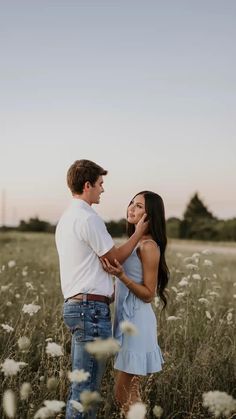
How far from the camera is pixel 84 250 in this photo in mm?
3658

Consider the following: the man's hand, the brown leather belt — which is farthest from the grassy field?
the man's hand

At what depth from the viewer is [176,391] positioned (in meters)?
4.84

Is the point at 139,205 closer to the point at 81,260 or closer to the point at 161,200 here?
the point at 161,200

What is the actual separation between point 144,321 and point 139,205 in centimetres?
80

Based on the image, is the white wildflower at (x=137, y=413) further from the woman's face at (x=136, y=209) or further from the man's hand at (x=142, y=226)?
the woman's face at (x=136, y=209)

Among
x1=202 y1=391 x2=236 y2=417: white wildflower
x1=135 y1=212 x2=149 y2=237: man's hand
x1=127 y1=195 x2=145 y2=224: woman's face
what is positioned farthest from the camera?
x1=127 y1=195 x2=145 y2=224: woman's face

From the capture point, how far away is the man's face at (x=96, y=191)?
3.74 metres

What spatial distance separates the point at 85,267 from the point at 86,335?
417 mm

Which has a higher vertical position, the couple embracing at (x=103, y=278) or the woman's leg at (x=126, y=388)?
the couple embracing at (x=103, y=278)

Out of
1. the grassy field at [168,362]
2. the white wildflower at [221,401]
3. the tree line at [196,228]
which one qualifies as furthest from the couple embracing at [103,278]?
the tree line at [196,228]

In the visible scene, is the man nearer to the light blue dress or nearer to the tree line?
the light blue dress

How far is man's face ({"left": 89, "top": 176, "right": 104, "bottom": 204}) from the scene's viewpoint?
374 centimetres

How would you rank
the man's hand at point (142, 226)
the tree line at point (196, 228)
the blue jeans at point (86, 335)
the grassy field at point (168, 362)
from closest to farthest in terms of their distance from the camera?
the blue jeans at point (86, 335) → the man's hand at point (142, 226) → the grassy field at point (168, 362) → the tree line at point (196, 228)

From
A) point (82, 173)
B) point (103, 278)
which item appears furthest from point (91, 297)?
point (82, 173)
